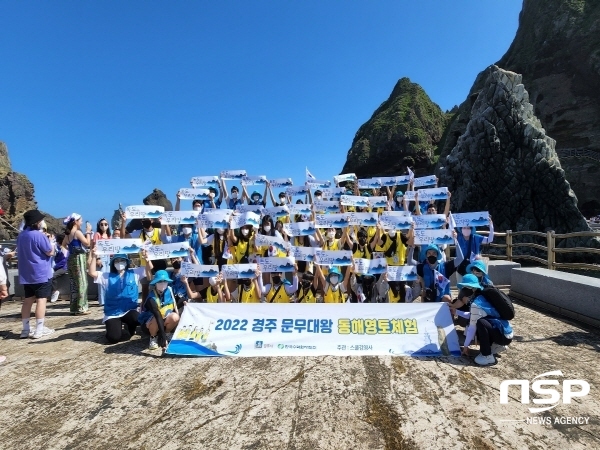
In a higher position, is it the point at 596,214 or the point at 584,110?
the point at 584,110

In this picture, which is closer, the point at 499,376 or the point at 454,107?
the point at 499,376

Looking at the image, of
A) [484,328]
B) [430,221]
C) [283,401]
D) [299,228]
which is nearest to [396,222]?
[430,221]

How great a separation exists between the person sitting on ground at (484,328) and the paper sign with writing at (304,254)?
2.42 metres

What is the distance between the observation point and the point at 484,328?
4.49 meters

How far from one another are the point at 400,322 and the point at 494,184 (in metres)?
24.6

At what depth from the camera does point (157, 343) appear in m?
5.39

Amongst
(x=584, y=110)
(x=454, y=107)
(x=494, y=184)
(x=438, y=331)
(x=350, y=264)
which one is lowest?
(x=438, y=331)

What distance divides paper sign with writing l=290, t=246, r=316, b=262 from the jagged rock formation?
53.2 m

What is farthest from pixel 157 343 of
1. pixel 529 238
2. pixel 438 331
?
pixel 529 238

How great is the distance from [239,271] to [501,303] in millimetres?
3932

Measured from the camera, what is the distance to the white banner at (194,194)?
Answer: 7981 mm

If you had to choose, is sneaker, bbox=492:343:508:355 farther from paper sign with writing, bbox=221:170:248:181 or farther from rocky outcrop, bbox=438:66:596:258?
rocky outcrop, bbox=438:66:596:258

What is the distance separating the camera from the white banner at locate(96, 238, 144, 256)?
5773mm

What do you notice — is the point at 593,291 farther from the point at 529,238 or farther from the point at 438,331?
the point at 529,238
